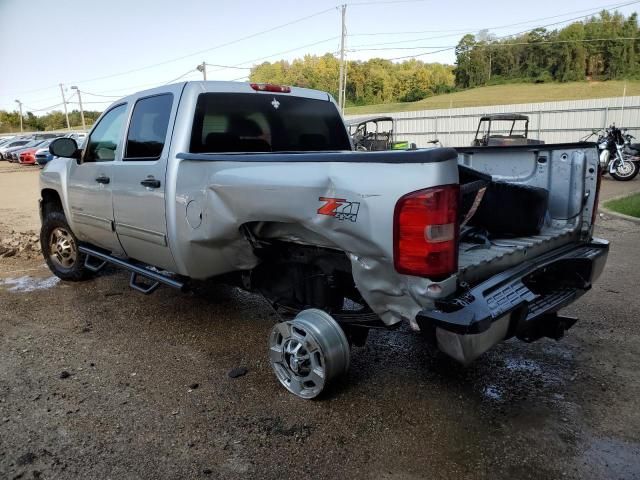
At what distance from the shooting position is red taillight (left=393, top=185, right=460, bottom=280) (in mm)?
2410

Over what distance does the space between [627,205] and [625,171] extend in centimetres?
580

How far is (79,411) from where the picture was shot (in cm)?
318

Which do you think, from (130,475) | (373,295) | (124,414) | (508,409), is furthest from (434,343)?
(124,414)

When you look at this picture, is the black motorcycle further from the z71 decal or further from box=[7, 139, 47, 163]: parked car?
box=[7, 139, 47, 163]: parked car

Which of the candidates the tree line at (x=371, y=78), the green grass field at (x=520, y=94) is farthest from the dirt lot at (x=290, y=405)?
the tree line at (x=371, y=78)

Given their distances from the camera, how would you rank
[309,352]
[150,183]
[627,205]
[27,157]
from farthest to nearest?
[27,157]
[627,205]
[150,183]
[309,352]

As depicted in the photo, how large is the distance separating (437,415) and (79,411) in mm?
2153

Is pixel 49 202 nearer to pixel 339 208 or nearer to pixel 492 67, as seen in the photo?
pixel 339 208

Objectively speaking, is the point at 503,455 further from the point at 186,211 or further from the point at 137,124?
the point at 137,124

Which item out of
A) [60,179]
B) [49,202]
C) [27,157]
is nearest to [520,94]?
[27,157]

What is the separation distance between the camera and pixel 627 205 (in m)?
10.0

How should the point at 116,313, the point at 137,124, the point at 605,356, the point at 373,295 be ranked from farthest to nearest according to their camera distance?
the point at 116,313, the point at 137,124, the point at 605,356, the point at 373,295

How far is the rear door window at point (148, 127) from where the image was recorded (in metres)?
4.02

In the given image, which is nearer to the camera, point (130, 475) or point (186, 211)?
point (130, 475)
